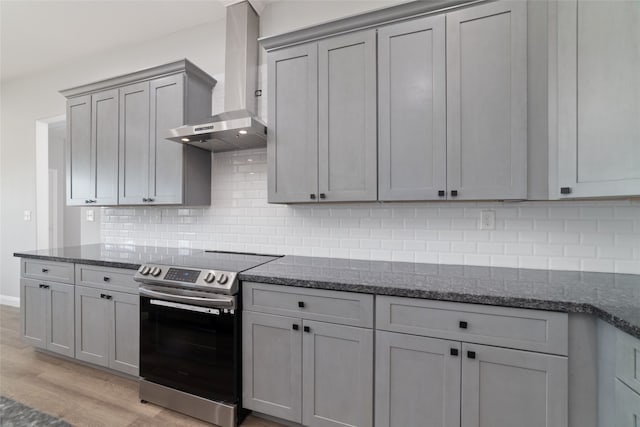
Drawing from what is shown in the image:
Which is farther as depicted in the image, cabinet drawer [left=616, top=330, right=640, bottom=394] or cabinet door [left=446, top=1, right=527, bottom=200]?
cabinet door [left=446, top=1, right=527, bottom=200]

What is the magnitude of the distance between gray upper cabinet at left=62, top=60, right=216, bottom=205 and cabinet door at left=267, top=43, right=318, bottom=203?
872 mm

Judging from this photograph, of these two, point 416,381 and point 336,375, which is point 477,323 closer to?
point 416,381

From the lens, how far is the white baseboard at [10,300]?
3.86 metres

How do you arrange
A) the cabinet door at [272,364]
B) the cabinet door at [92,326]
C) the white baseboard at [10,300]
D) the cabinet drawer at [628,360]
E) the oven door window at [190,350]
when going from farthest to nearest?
the white baseboard at [10,300], the cabinet door at [92,326], the oven door window at [190,350], the cabinet door at [272,364], the cabinet drawer at [628,360]

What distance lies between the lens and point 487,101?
1.64 metres

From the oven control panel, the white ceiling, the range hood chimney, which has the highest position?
the white ceiling

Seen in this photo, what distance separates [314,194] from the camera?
6.62ft

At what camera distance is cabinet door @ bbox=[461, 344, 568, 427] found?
1235 mm

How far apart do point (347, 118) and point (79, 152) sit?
284 centimetres

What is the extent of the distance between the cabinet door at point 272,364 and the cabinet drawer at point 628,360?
1.38 metres

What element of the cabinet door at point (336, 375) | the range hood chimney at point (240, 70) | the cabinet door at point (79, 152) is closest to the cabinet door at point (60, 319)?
the cabinet door at point (79, 152)

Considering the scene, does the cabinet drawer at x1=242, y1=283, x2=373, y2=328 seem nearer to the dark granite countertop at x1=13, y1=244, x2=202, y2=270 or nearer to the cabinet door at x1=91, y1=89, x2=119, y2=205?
the dark granite countertop at x1=13, y1=244, x2=202, y2=270

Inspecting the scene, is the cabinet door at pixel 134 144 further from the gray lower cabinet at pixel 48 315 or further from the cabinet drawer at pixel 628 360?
the cabinet drawer at pixel 628 360

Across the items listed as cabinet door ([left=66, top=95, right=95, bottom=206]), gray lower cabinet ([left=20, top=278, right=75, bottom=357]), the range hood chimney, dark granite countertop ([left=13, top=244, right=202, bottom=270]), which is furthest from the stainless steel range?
cabinet door ([left=66, top=95, right=95, bottom=206])
